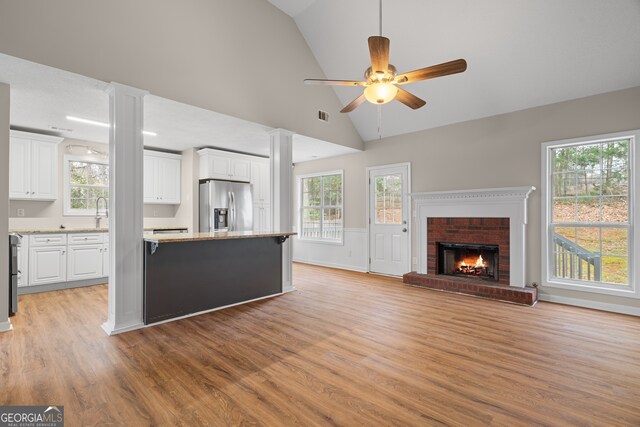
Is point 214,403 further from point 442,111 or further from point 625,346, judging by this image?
point 442,111

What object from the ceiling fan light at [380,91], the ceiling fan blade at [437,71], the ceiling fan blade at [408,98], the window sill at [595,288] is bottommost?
the window sill at [595,288]

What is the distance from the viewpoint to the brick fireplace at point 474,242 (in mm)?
4508

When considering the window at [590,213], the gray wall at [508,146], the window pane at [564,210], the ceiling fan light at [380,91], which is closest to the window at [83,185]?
the gray wall at [508,146]

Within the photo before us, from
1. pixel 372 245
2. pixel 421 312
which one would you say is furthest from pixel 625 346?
pixel 372 245

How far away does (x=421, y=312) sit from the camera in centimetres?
386

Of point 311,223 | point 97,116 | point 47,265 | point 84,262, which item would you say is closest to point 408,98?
point 97,116

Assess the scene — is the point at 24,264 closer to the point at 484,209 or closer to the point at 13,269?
the point at 13,269

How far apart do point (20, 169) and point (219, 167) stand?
2.95m

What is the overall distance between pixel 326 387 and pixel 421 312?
206cm

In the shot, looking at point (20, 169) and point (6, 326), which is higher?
point (20, 169)

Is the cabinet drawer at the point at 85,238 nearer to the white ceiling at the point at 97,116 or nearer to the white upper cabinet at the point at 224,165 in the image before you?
the white ceiling at the point at 97,116

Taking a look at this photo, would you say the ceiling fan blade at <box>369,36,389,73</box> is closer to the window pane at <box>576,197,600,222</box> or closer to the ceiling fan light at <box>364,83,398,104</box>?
the ceiling fan light at <box>364,83,398,104</box>

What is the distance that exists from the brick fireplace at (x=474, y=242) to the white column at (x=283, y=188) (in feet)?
6.83

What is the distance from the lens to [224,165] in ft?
20.8
